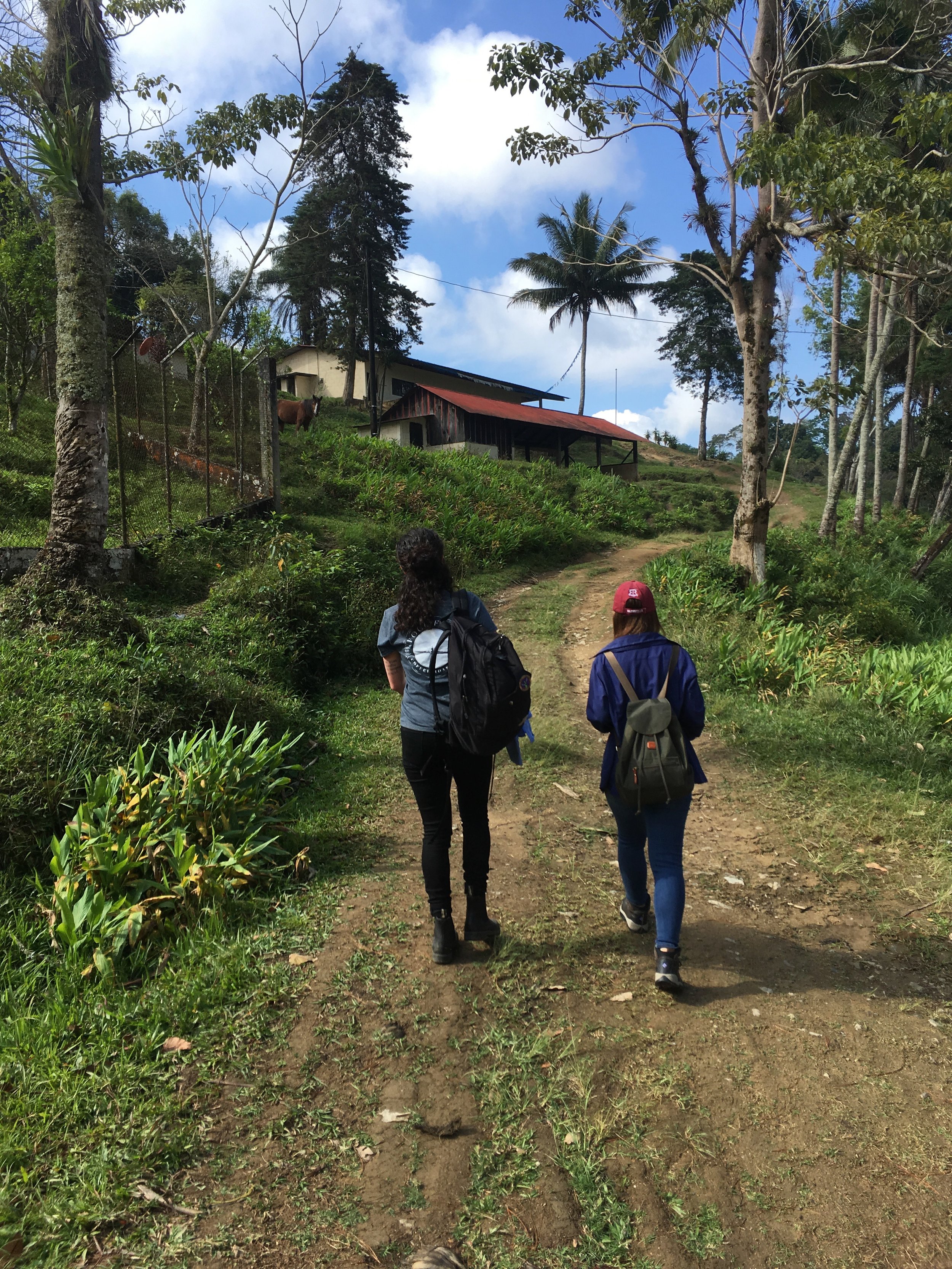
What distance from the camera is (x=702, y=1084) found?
2678 mm

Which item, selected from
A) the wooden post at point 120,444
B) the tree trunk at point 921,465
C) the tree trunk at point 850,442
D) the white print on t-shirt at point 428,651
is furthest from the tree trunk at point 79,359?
the tree trunk at point 921,465

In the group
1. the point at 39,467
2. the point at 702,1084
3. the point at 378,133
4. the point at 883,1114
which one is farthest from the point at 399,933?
the point at 378,133

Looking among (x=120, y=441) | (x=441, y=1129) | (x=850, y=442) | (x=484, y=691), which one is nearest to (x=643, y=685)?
(x=484, y=691)

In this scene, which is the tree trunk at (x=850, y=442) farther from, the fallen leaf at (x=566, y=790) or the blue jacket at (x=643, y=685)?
the blue jacket at (x=643, y=685)

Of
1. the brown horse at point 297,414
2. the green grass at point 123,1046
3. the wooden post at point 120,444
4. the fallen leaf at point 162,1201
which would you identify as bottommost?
the fallen leaf at point 162,1201

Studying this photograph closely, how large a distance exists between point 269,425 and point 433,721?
29.5 ft

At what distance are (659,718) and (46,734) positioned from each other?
323 cm

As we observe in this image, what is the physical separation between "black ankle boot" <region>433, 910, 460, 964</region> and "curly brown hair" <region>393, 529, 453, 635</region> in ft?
3.96

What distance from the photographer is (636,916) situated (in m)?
3.54

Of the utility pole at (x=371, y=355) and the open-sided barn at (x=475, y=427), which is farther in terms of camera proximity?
the open-sided barn at (x=475, y=427)

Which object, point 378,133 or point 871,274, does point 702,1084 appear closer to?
point 871,274

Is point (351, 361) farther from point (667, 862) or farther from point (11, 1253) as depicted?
point (11, 1253)

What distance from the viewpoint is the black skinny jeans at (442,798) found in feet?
10.0

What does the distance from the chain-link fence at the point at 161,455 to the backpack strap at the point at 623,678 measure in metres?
5.68
